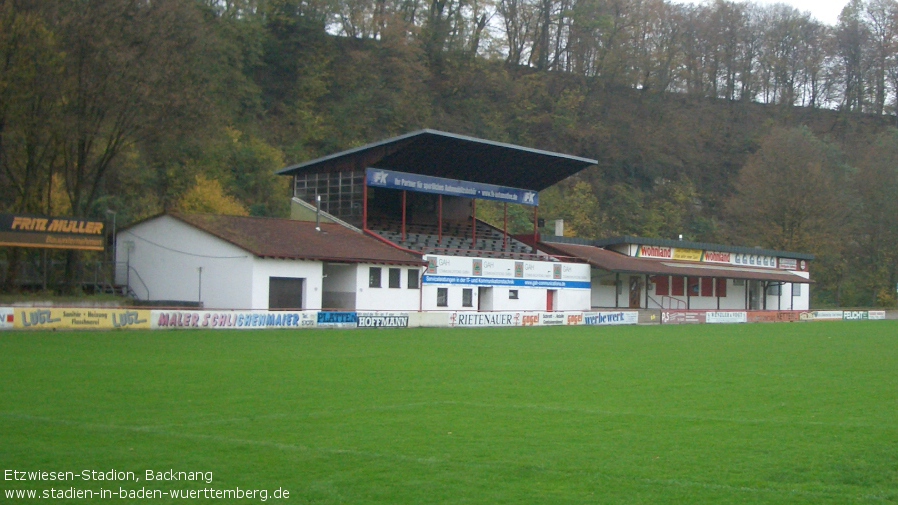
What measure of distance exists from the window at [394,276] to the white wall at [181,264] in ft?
27.8

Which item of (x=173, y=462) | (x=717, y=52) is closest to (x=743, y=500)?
(x=173, y=462)

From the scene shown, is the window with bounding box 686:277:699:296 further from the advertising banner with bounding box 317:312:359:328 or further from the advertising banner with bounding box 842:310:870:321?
the advertising banner with bounding box 317:312:359:328

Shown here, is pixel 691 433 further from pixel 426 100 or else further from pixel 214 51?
Answer: pixel 426 100

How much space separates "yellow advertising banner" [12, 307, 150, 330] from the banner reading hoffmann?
20.5 ft

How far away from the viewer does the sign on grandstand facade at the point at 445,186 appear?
51.9 metres

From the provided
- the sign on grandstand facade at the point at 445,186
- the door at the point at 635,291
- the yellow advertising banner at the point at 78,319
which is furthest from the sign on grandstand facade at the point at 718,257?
the yellow advertising banner at the point at 78,319

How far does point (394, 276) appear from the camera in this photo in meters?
47.4

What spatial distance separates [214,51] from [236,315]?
37146 mm

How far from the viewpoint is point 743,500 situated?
8.98 meters

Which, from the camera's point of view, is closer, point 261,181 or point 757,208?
point 261,181

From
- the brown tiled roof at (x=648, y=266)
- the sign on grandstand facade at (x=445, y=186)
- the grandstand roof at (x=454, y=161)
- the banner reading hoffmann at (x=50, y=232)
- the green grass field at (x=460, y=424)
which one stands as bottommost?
the green grass field at (x=460, y=424)

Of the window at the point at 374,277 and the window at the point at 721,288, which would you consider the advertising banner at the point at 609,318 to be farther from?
Answer: the window at the point at 721,288

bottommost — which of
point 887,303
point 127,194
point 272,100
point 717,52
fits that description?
point 887,303

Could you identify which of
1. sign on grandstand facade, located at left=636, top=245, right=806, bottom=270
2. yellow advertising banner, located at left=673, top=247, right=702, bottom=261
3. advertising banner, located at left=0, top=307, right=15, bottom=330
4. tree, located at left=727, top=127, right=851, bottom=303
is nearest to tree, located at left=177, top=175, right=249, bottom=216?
advertising banner, located at left=0, top=307, right=15, bottom=330
